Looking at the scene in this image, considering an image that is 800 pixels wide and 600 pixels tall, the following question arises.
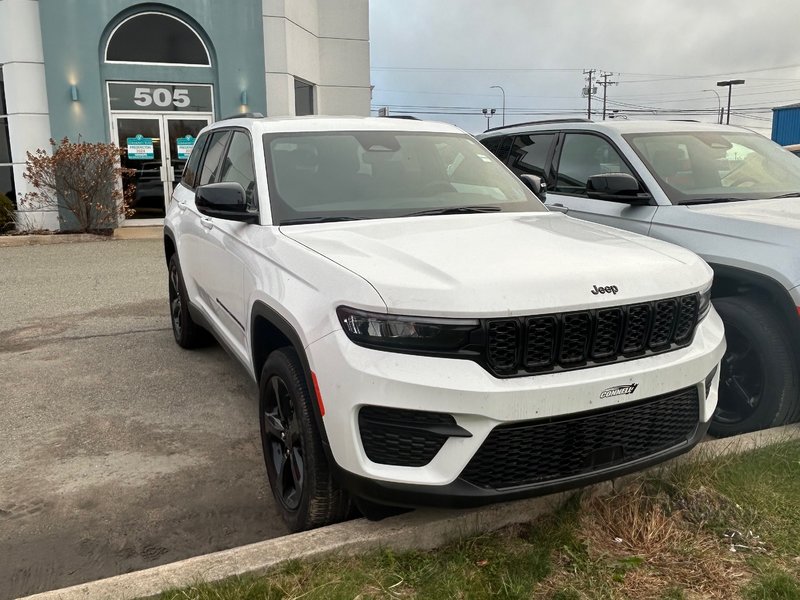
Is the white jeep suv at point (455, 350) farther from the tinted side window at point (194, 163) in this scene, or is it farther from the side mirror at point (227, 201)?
the tinted side window at point (194, 163)

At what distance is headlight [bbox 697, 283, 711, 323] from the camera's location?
299cm

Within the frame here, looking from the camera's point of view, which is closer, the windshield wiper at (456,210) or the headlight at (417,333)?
the headlight at (417,333)

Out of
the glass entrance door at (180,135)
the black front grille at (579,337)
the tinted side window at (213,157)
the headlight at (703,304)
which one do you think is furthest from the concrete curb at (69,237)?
the black front grille at (579,337)

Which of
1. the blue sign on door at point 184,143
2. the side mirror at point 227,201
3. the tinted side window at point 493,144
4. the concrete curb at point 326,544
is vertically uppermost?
the blue sign on door at point 184,143

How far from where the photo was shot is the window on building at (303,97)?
16.3 metres

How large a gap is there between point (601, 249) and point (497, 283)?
737 millimetres

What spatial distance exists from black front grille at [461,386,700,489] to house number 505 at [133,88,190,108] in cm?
1400

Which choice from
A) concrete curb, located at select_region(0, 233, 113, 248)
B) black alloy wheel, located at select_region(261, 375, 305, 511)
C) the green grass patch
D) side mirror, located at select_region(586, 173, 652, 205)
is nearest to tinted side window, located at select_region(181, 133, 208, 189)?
black alloy wheel, located at select_region(261, 375, 305, 511)

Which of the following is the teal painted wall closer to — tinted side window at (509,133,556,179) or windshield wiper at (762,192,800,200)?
tinted side window at (509,133,556,179)

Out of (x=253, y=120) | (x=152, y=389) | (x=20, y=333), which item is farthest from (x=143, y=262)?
(x=253, y=120)

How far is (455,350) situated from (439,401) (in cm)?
19

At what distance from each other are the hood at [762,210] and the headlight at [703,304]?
40.8 inches

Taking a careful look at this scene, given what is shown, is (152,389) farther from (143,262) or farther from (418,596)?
(143,262)

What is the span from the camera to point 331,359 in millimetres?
2521
